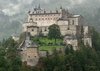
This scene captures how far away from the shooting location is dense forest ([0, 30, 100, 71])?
68.9 metres

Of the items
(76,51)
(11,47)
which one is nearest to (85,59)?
(76,51)

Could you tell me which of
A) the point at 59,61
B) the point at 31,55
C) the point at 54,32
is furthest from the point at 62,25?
the point at 31,55

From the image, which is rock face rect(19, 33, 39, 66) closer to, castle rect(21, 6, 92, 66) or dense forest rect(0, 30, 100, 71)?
dense forest rect(0, 30, 100, 71)

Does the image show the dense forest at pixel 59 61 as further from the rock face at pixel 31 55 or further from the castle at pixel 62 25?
the castle at pixel 62 25

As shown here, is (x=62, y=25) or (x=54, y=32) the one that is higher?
(x=62, y=25)

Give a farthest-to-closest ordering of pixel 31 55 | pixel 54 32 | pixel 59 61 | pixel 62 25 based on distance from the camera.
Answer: pixel 62 25
pixel 54 32
pixel 59 61
pixel 31 55

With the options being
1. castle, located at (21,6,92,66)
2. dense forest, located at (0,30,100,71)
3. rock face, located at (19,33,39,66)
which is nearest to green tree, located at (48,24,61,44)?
castle, located at (21,6,92,66)

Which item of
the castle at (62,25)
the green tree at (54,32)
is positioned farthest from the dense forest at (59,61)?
the green tree at (54,32)

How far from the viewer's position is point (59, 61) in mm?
73188

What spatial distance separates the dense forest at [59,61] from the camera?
68.9 metres

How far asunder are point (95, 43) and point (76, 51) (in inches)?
462

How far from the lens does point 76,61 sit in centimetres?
7462

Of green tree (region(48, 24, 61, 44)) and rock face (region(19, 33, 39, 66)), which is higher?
green tree (region(48, 24, 61, 44))

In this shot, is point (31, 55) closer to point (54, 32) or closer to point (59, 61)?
point (59, 61)
